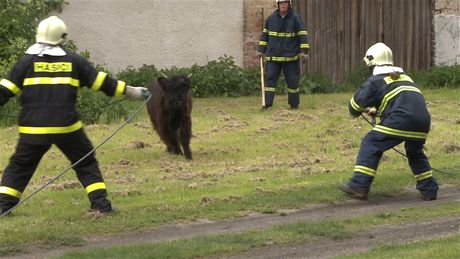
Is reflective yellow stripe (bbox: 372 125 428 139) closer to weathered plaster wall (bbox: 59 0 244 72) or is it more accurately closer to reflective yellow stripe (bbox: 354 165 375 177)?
reflective yellow stripe (bbox: 354 165 375 177)

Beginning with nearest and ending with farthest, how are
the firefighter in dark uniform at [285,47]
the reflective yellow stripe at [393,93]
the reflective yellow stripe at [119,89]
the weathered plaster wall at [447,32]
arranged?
the reflective yellow stripe at [119,89] → the reflective yellow stripe at [393,93] → the firefighter in dark uniform at [285,47] → the weathered plaster wall at [447,32]

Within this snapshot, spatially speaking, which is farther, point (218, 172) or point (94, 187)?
point (218, 172)

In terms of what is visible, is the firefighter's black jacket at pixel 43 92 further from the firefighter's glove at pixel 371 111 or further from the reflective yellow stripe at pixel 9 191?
the firefighter's glove at pixel 371 111

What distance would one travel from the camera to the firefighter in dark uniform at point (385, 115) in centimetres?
999

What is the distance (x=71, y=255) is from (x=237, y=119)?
8.96 m

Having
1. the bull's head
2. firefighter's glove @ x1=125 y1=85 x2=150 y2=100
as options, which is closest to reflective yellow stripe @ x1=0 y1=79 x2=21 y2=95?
firefighter's glove @ x1=125 y1=85 x2=150 y2=100

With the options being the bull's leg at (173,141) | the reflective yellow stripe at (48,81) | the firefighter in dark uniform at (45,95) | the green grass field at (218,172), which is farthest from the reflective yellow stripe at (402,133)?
the bull's leg at (173,141)

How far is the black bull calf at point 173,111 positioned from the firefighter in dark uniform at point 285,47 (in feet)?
15.8

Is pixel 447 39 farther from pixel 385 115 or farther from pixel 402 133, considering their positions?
pixel 402 133

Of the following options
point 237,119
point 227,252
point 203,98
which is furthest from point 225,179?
point 203,98

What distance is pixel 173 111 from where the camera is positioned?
495 inches

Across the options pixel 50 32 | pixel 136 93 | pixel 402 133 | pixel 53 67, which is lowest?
pixel 402 133

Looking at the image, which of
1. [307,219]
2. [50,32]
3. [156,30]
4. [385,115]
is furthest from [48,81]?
[156,30]

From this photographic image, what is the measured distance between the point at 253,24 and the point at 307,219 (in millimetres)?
12214
